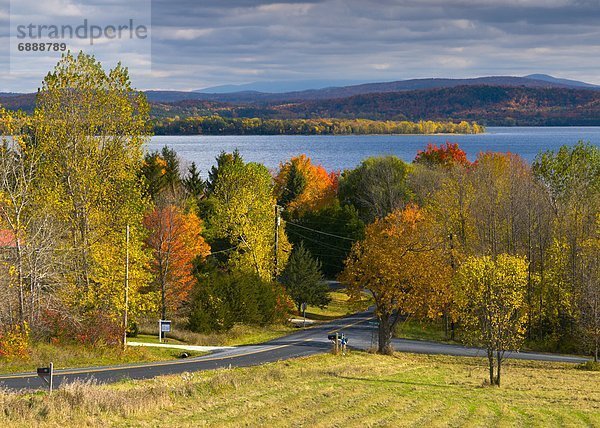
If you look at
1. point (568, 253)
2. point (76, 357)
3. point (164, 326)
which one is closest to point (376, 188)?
point (568, 253)

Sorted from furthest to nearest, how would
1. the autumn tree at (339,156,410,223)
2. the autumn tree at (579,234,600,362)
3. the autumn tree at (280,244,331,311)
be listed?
1. the autumn tree at (339,156,410,223)
2. the autumn tree at (280,244,331,311)
3. the autumn tree at (579,234,600,362)

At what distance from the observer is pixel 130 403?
2406 cm

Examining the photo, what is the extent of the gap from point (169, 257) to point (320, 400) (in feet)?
97.5

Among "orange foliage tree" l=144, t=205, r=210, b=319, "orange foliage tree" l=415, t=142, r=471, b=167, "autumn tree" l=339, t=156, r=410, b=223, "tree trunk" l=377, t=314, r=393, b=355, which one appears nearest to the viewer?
Result: "tree trunk" l=377, t=314, r=393, b=355

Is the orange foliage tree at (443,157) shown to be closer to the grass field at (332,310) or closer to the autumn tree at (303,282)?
the grass field at (332,310)

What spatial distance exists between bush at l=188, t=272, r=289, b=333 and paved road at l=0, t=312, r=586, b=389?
3316 millimetres

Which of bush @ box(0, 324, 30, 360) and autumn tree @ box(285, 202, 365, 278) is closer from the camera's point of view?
bush @ box(0, 324, 30, 360)

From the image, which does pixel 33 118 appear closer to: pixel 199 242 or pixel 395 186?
pixel 199 242

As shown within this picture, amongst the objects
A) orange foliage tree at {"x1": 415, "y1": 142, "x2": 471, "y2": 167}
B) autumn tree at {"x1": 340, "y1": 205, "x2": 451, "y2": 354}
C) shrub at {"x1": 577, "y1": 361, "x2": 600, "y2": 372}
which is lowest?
shrub at {"x1": 577, "y1": 361, "x2": 600, "y2": 372}

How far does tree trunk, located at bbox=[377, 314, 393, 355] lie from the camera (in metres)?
A: 45.7

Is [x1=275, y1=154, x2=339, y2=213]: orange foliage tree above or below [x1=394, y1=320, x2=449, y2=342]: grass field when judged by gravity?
above

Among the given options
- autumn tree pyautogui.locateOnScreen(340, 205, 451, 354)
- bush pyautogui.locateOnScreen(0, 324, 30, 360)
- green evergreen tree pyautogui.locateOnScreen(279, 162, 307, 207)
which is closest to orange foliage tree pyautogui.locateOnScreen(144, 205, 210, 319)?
autumn tree pyautogui.locateOnScreen(340, 205, 451, 354)

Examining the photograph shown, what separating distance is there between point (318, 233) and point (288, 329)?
29.7 meters

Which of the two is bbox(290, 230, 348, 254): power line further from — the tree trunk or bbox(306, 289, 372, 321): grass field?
the tree trunk
